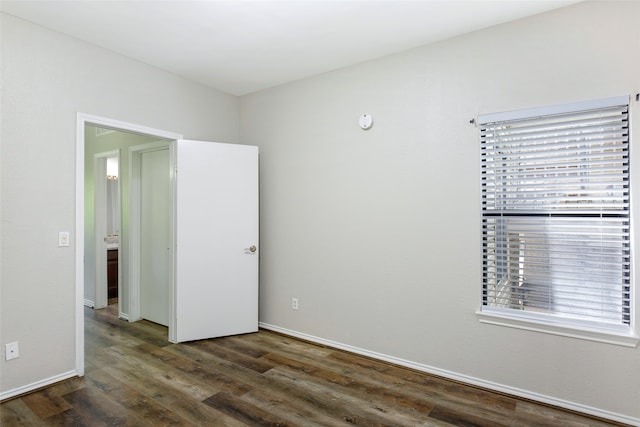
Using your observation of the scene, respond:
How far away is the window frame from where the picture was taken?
208cm

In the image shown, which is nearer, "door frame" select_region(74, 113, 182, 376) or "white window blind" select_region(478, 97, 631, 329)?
"white window blind" select_region(478, 97, 631, 329)

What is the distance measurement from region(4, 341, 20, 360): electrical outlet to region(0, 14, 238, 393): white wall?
0.03 meters

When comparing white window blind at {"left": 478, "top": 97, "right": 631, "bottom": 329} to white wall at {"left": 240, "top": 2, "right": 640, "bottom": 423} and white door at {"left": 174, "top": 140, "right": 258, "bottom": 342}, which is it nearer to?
white wall at {"left": 240, "top": 2, "right": 640, "bottom": 423}

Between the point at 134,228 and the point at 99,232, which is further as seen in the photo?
the point at 99,232

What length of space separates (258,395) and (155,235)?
242cm

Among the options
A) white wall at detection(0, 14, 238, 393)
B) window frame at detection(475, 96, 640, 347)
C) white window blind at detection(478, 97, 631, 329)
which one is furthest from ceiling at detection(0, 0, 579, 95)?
white window blind at detection(478, 97, 631, 329)

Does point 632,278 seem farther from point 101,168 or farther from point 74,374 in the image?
point 101,168

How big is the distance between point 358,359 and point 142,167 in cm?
332

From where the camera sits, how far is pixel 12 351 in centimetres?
236

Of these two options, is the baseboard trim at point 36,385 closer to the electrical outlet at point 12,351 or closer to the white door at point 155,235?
the electrical outlet at point 12,351

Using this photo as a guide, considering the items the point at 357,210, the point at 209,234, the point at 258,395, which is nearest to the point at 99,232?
the point at 209,234

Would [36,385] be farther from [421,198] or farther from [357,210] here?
[421,198]

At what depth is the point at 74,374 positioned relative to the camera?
2.66 meters

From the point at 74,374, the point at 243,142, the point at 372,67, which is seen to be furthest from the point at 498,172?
the point at 74,374
